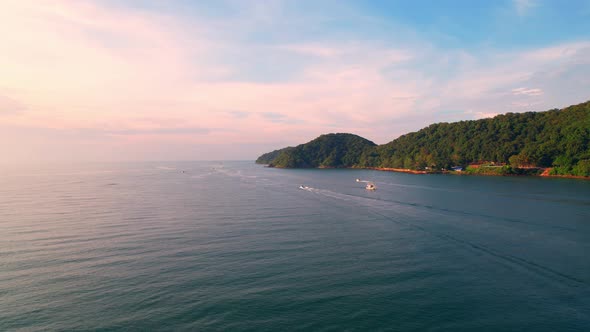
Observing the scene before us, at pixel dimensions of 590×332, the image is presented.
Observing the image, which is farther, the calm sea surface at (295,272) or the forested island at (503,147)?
the forested island at (503,147)

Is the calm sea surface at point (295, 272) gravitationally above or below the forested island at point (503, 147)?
below

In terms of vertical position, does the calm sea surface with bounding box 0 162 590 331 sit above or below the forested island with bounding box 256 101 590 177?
below

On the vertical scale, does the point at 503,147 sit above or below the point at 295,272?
above

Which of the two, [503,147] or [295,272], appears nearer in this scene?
[295,272]

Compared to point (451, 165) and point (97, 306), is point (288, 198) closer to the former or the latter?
point (97, 306)

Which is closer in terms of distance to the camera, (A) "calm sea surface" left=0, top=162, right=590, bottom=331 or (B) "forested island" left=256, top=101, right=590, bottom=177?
(A) "calm sea surface" left=0, top=162, right=590, bottom=331
